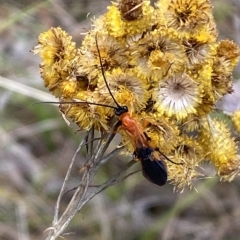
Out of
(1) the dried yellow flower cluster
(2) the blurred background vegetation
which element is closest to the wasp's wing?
(1) the dried yellow flower cluster

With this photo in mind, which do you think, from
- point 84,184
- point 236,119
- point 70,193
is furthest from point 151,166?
point 70,193

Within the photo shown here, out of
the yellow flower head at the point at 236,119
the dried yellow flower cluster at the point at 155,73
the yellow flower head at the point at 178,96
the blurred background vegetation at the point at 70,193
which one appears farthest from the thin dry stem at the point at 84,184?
the blurred background vegetation at the point at 70,193

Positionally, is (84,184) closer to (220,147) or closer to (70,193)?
(220,147)

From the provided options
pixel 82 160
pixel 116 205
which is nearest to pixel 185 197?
pixel 116 205

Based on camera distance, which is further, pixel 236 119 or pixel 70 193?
pixel 70 193

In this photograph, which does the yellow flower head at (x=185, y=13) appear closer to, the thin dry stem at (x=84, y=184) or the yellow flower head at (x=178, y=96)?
the yellow flower head at (x=178, y=96)

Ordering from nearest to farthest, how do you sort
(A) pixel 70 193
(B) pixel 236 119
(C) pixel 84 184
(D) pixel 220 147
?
(C) pixel 84 184 < (D) pixel 220 147 < (B) pixel 236 119 < (A) pixel 70 193
